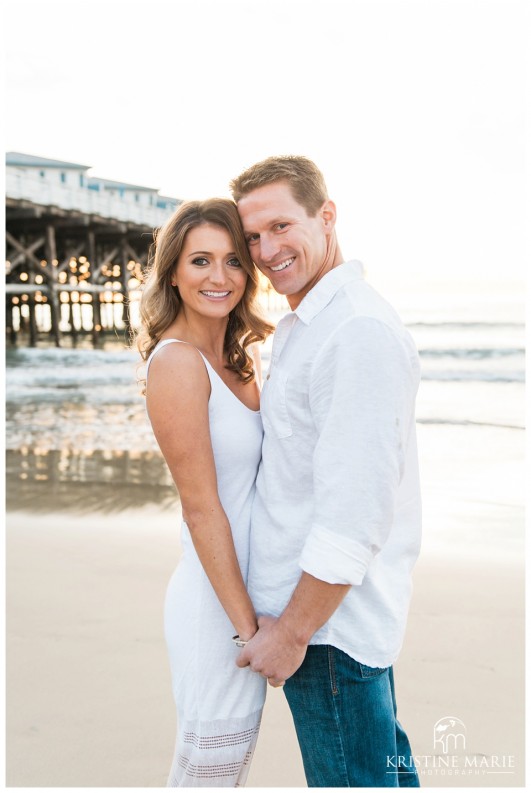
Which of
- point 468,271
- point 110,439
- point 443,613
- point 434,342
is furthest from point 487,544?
point 468,271

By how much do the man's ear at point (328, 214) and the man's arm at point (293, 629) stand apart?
101 cm

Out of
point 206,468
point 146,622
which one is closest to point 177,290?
point 206,468

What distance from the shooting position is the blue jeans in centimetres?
177

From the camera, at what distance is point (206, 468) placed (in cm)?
191

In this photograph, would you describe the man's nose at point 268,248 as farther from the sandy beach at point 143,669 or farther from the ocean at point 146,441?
the sandy beach at point 143,669

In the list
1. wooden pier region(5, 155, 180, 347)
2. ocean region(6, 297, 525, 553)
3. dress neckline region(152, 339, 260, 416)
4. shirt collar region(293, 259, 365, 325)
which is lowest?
ocean region(6, 297, 525, 553)

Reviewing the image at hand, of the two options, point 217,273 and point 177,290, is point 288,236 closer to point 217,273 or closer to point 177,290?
point 217,273

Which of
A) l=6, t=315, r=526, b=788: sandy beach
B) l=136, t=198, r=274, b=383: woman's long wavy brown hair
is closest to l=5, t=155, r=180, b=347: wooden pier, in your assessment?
l=6, t=315, r=526, b=788: sandy beach

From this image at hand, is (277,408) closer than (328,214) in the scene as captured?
Yes

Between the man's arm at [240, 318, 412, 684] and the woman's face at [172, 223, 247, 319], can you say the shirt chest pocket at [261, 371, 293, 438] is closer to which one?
the man's arm at [240, 318, 412, 684]

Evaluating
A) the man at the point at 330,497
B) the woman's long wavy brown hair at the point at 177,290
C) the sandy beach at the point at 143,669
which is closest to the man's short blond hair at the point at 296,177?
Result: the man at the point at 330,497

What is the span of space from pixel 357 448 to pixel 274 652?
595 mm

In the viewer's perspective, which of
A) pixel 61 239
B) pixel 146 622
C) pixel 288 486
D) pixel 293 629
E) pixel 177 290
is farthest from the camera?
pixel 61 239

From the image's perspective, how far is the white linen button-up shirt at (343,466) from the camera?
1.62m
